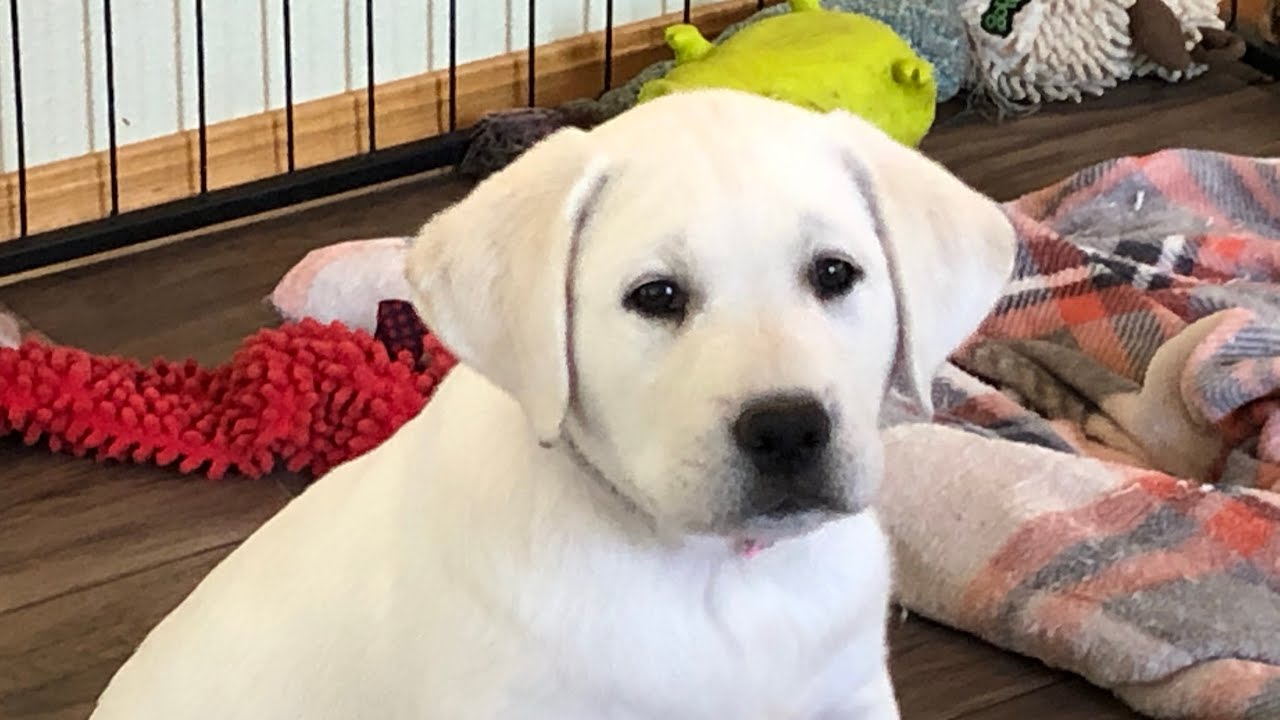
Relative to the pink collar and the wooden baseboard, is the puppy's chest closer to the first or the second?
the pink collar

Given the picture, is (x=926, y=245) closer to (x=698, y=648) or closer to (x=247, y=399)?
(x=698, y=648)

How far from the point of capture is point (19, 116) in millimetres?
2773

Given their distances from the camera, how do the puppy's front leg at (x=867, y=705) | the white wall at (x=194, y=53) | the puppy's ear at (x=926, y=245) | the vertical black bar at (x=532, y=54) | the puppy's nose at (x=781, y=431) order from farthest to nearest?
the vertical black bar at (x=532, y=54), the white wall at (x=194, y=53), the puppy's front leg at (x=867, y=705), the puppy's ear at (x=926, y=245), the puppy's nose at (x=781, y=431)

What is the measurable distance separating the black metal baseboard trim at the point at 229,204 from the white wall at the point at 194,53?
0.14 m

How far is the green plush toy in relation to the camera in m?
2.83

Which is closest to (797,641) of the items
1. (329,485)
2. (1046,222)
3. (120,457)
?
(329,485)

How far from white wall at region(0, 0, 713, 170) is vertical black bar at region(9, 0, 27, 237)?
0.02 m

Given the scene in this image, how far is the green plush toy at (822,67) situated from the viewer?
283 centimetres

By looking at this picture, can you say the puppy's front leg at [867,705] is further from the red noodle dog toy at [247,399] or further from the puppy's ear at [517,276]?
the red noodle dog toy at [247,399]

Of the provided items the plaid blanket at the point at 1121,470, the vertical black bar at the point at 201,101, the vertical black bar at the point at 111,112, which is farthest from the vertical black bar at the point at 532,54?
the plaid blanket at the point at 1121,470

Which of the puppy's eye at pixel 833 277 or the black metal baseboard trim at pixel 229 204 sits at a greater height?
the puppy's eye at pixel 833 277

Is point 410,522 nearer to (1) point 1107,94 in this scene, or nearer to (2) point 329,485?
(2) point 329,485

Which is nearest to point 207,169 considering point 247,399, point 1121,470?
point 247,399

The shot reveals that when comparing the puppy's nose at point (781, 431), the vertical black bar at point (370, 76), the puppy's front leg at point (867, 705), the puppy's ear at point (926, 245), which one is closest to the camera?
the puppy's nose at point (781, 431)
